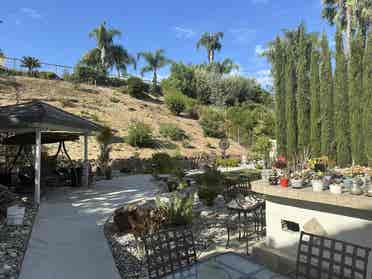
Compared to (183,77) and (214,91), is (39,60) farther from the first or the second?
(214,91)

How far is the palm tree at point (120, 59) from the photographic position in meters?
35.6

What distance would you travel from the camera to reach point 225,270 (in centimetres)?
242

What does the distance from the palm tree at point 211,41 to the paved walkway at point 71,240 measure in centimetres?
3616

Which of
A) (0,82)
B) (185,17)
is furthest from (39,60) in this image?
(185,17)

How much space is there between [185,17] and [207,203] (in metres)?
16.7

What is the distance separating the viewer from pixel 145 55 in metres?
38.1

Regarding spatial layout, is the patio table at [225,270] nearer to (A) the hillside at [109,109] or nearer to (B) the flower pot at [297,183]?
(B) the flower pot at [297,183]

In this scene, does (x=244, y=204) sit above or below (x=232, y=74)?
below

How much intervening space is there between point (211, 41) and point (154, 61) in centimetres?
908

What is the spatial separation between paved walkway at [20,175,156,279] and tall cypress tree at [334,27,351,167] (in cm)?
737

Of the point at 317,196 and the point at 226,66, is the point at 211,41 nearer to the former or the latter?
the point at 226,66

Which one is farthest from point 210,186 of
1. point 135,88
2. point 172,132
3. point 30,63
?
point 30,63

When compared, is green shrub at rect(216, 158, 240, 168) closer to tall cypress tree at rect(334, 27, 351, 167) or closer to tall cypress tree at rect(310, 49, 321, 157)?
tall cypress tree at rect(310, 49, 321, 157)

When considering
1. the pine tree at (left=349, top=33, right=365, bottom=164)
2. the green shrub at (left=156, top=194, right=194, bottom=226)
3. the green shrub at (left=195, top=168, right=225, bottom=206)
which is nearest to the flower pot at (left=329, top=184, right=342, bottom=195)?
the green shrub at (left=156, top=194, right=194, bottom=226)
